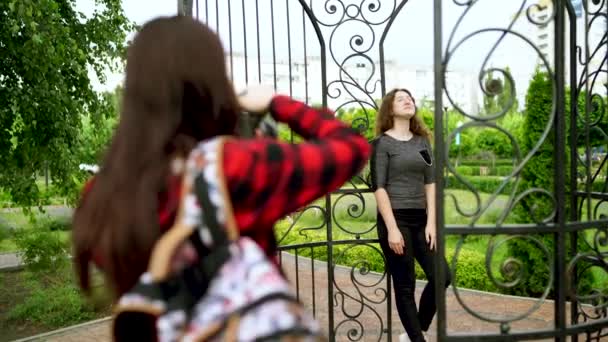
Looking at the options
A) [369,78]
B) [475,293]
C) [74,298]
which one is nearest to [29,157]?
[74,298]

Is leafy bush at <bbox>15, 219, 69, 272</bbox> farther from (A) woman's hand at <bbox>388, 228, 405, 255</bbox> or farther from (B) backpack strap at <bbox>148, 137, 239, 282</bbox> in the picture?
(B) backpack strap at <bbox>148, 137, 239, 282</bbox>

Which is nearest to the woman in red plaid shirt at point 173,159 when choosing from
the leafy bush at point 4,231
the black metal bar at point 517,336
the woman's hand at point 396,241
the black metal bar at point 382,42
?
the black metal bar at point 517,336

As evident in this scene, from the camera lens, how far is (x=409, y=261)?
362 centimetres

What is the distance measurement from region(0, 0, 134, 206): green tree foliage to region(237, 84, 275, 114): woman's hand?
392 centimetres

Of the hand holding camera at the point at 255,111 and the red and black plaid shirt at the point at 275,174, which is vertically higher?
the hand holding camera at the point at 255,111

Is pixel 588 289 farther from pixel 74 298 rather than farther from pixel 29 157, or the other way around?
pixel 29 157

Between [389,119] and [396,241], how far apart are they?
2.56 feet

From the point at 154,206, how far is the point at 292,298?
33cm

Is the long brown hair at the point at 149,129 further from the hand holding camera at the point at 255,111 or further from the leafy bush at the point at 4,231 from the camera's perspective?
the leafy bush at the point at 4,231

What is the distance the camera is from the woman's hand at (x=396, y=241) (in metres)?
3.54

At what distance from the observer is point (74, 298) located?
604cm

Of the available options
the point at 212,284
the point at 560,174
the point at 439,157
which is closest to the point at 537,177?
the point at 560,174

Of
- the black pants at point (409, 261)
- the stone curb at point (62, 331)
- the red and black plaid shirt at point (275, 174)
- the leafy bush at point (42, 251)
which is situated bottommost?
the stone curb at point (62, 331)

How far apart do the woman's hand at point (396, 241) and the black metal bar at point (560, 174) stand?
4.81ft
